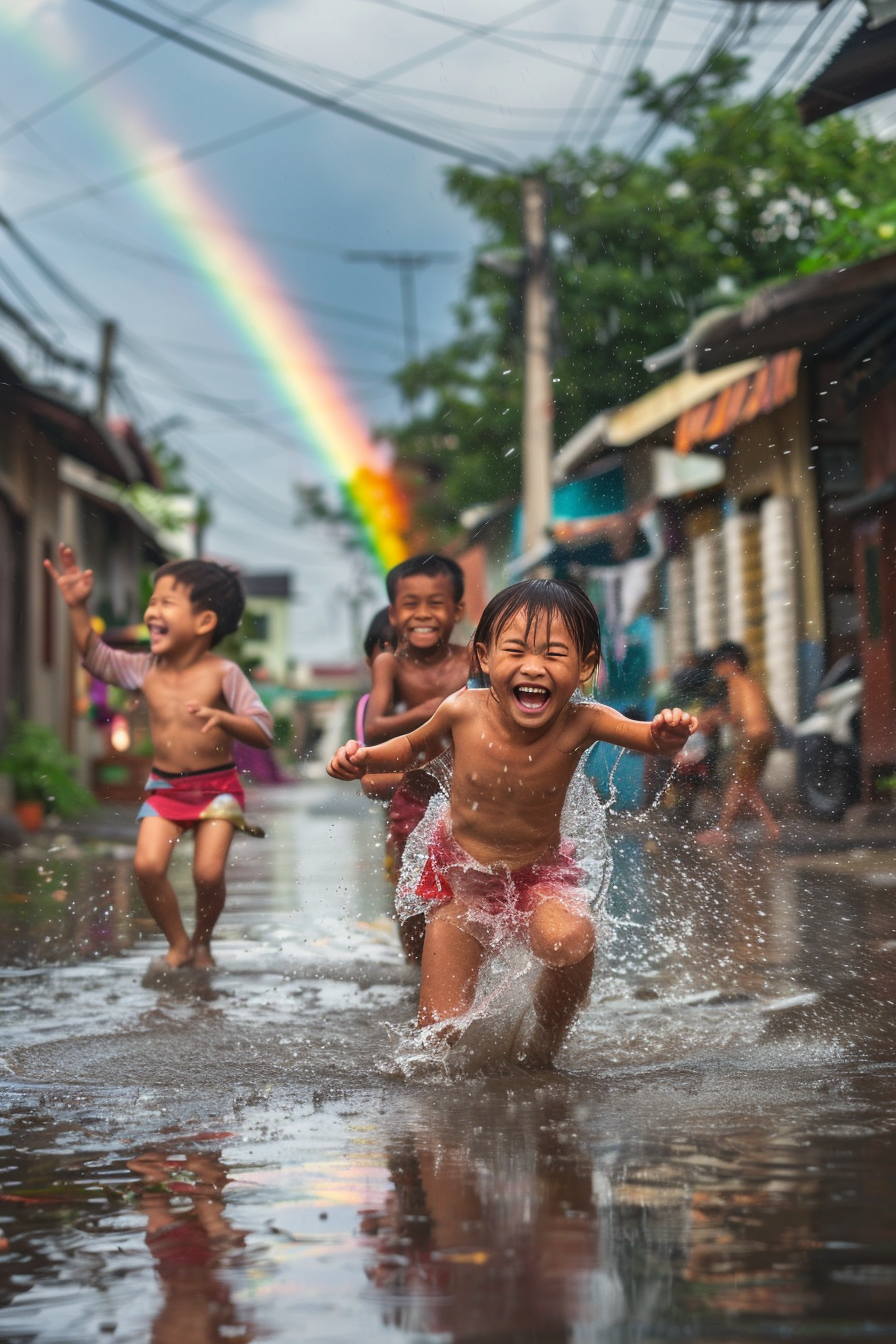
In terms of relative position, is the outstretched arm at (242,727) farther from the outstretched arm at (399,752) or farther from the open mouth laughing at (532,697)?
the open mouth laughing at (532,697)

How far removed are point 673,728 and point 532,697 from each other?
1.07ft

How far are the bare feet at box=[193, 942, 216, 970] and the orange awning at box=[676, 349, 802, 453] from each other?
1010 centimetres

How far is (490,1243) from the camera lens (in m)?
2.11

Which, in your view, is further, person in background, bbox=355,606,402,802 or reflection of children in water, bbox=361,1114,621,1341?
person in background, bbox=355,606,402,802

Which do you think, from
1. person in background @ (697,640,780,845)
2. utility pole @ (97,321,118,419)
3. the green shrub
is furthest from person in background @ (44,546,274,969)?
utility pole @ (97,321,118,419)

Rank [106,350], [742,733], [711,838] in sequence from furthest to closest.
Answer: [106,350] < [742,733] < [711,838]

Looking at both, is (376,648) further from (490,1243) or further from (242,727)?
(490,1243)

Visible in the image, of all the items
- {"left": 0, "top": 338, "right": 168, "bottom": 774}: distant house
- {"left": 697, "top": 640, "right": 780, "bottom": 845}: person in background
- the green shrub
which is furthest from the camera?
{"left": 0, "top": 338, "right": 168, "bottom": 774}: distant house

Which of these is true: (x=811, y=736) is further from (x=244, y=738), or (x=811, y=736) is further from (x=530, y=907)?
(x=530, y=907)

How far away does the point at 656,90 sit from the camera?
44.4 ft

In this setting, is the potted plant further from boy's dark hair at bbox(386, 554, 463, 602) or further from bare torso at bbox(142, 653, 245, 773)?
boy's dark hair at bbox(386, 554, 463, 602)

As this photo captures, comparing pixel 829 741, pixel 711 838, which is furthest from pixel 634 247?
pixel 711 838

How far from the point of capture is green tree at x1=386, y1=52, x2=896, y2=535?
1630 cm

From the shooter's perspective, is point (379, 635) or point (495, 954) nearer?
point (495, 954)
